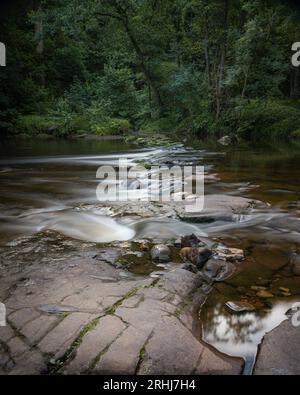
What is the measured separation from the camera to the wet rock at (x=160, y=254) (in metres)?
3.79

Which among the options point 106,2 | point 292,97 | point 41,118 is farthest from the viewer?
point 41,118

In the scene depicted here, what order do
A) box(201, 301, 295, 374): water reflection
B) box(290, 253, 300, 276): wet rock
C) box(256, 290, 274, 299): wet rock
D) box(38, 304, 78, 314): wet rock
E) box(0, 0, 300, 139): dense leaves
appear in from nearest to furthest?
box(201, 301, 295, 374): water reflection → box(38, 304, 78, 314): wet rock → box(256, 290, 274, 299): wet rock → box(290, 253, 300, 276): wet rock → box(0, 0, 300, 139): dense leaves

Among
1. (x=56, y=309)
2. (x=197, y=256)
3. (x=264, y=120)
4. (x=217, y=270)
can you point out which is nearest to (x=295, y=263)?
(x=217, y=270)

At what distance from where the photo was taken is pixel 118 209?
5895 mm

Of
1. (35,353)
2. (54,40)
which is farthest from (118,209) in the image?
(54,40)

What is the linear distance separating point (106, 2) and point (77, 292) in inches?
793

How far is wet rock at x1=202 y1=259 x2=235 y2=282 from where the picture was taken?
3441 mm

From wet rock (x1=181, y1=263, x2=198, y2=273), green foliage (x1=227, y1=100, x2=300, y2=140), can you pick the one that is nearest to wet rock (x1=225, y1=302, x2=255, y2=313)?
wet rock (x1=181, y1=263, x2=198, y2=273)

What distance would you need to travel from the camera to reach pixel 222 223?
5086 millimetres

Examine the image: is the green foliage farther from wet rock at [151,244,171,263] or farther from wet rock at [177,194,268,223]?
wet rock at [151,244,171,263]

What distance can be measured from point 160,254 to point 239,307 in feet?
3.69

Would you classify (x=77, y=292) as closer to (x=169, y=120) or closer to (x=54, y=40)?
(x=169, y=120)

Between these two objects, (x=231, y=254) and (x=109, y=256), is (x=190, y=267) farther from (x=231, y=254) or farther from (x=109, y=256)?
(x=109, y=256)

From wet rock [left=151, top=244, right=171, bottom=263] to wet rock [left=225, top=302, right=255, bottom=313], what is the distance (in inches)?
38.0
